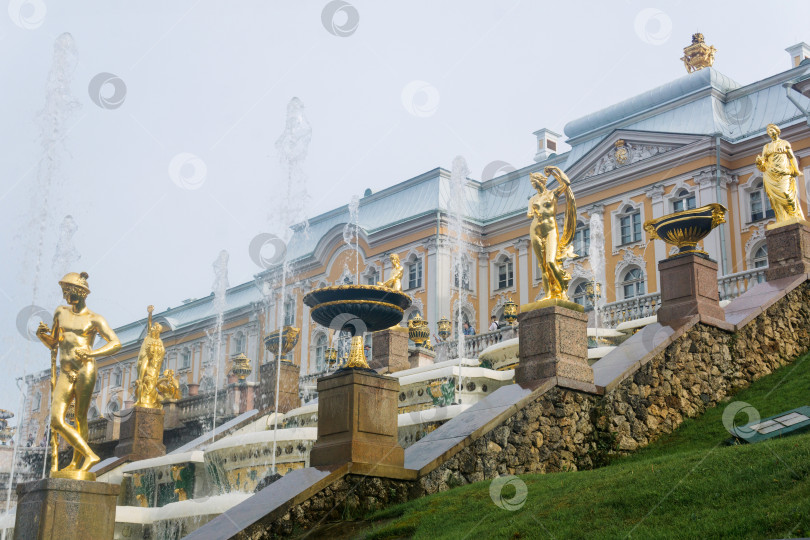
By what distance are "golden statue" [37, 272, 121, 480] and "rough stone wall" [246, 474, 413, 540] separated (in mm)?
2101

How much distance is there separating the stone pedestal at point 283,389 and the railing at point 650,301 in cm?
671

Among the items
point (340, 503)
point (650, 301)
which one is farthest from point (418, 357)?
point (340, 503)

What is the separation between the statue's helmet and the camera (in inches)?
414

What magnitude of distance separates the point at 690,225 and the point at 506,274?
32938 millimetres

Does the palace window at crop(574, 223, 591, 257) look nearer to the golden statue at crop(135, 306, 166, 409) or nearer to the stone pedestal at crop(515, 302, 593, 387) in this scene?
the golden statue at crop(135, 306, 166, 409)

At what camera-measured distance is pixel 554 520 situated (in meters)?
8.05

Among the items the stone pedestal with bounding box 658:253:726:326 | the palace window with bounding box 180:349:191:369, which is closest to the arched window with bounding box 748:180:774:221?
the stone pedestal with bounding box 658:253:726:326

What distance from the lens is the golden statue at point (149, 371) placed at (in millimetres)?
20609

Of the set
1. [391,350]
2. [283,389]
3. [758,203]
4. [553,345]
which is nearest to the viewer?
[553,345]

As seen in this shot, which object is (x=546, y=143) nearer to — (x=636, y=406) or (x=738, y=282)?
(x=738, y=282)

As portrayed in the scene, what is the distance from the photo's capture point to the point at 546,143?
53.0m

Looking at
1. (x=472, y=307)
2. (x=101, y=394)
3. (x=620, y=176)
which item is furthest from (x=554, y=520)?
(x=101, y=394)

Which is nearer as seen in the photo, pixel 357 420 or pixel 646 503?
pixel 646 503

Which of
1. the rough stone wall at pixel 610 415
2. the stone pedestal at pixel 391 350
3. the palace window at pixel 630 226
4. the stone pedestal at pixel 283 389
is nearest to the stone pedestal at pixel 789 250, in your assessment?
the rough stone wall at pixel 610 415
